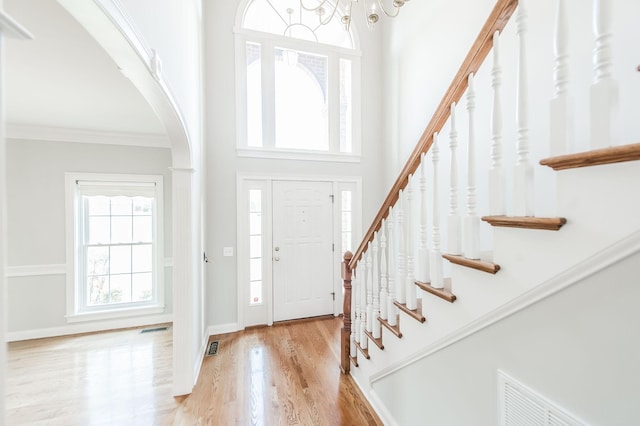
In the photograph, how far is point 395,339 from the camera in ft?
5.31

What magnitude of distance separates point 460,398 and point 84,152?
4572 mm

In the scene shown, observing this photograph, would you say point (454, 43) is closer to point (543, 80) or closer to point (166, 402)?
point (543, 80)

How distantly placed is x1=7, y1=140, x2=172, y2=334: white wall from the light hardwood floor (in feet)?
1.18

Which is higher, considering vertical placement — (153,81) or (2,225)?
(153,81)

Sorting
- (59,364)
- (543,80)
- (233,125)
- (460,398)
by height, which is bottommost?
(59,364)

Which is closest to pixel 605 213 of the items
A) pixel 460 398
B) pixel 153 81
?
pixel 460 398

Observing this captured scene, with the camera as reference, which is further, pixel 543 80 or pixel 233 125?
pixel 233 125

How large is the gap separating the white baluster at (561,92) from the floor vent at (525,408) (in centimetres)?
82

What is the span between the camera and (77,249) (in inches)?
130

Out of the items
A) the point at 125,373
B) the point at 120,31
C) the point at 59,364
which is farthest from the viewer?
the point at 59,364

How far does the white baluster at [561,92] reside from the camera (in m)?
0.76

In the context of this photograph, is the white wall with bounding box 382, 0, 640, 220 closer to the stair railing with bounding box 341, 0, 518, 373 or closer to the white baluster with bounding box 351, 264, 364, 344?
the stair railing with bounding box 341, 0, 518, 373

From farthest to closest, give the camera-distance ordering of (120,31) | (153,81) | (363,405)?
(363,405) → (153,81) → (120,31)

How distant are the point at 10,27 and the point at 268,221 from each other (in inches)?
114
